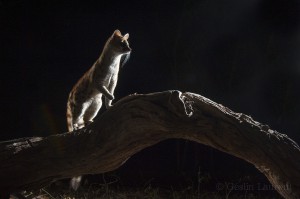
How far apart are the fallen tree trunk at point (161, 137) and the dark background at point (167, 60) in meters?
3.83

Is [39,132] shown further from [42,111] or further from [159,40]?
[159,40]

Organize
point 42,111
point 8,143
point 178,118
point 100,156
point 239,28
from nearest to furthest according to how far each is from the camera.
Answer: point 178,118
point 100,156
point 8,143
point 239,28
point 42,111

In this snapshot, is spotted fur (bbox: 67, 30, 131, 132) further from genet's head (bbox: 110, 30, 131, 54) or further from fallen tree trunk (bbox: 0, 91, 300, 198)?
fallen tree trunk (bbox: 0, 91, 300, 198)

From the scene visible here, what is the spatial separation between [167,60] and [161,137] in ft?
13.8

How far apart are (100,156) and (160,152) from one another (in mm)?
4259

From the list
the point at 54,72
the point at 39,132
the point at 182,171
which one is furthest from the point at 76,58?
the point at 182,171

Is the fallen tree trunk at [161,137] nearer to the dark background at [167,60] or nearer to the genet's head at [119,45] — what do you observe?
the genet's head at [119,45]

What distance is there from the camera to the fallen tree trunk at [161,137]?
277 cm

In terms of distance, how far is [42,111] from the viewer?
7172 mm

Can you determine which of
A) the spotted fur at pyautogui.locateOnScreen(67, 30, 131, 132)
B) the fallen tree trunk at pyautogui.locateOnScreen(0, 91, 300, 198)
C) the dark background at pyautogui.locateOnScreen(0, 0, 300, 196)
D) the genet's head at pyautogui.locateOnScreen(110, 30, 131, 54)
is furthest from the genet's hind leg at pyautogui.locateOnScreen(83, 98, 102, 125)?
the dark background at pyautogui.locateOnScreen(0, 0, 300, 196)

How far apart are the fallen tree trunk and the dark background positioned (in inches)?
151

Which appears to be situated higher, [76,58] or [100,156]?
[76,58]

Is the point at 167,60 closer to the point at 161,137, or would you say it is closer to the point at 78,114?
the point at 78,114

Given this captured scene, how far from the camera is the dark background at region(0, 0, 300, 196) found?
668 centimetres
